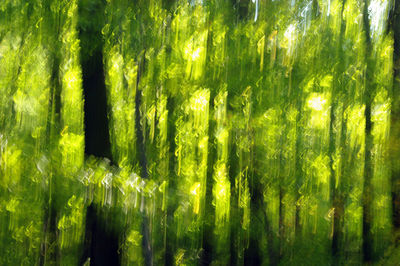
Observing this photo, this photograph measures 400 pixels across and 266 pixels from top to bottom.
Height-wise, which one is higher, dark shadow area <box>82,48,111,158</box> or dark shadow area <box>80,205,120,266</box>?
dark shadow area <box>82,48,111,158</box>

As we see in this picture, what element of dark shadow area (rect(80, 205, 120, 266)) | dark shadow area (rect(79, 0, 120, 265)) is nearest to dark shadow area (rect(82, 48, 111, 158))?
dark shadow area (rect(79, 0, 120, 265))

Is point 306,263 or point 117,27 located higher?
point 117,27

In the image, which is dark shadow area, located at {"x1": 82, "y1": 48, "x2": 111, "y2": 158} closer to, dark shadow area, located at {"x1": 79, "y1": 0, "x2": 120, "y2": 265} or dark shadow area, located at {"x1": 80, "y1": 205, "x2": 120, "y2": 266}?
dark shadow area, located at {"x1": 79, "y1": 0, "x2": 120, "y2": 265}

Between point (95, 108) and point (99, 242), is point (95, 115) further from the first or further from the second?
point (99, 242)

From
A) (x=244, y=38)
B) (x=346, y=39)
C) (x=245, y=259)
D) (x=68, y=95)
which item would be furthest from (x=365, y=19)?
(x=68, y=95)

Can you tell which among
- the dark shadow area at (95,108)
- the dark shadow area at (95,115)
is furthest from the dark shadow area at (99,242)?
the dark shadow area at (95,108)

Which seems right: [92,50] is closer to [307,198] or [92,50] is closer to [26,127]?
[26,127]

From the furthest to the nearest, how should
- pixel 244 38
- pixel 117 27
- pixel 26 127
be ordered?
pixel 244 38
pixel 117 27
pixel 26 127

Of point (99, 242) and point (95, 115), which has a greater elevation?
point (95, 115)

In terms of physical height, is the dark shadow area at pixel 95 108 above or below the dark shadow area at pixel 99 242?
above

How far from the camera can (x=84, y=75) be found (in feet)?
9.62

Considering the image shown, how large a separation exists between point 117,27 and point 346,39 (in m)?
1.76

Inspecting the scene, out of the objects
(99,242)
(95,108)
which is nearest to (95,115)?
(95,108)

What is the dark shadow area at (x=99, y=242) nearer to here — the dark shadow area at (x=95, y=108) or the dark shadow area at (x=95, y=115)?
the dark shadow area at (x=95, y=115)
